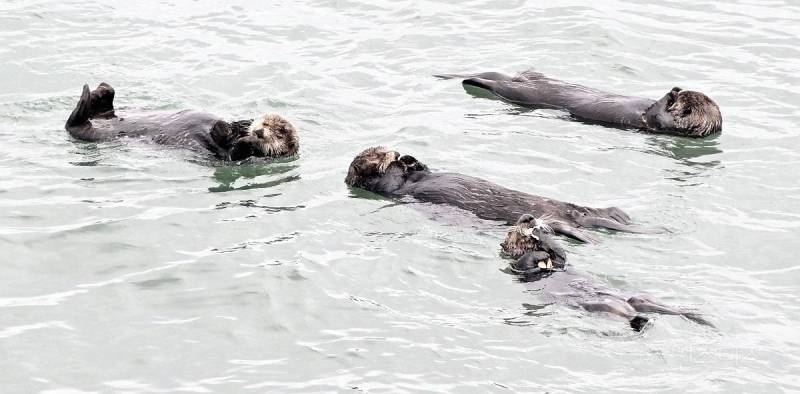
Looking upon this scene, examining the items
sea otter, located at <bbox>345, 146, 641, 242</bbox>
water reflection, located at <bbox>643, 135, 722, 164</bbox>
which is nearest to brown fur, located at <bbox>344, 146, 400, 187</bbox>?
sea otter, located at <bbox>345, 146, 641, 242</bbox>

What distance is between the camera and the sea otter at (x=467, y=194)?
28.0 ft

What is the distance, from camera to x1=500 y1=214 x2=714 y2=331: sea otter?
6855 mm

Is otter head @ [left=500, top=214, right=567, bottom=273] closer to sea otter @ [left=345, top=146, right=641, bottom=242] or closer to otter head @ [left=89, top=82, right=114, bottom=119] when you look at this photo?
sea otter @ [left=345, top=146, right=641, bottom=242]

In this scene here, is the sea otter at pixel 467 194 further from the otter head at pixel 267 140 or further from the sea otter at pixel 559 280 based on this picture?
the otter head at pixel 267 140

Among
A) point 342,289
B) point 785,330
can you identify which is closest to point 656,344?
point 785,330

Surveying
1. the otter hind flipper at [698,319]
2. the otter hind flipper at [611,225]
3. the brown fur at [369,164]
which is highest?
the brown fur at [369,164]

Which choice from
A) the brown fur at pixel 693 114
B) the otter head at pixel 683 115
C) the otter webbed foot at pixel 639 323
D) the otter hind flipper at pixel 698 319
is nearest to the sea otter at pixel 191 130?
the otter head at pixel 683 115

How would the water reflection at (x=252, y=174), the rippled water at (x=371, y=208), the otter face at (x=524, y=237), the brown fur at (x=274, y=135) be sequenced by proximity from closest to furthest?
the rippled water at (x=371, y=208), the otter face at (x=524, y=237), the water reflection at (x=252, y=174), the brown fur at (x=274, y=135)

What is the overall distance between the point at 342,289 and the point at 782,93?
7079 millimetres

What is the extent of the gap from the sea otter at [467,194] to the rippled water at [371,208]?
166 millimetres

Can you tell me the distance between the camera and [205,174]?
31.6 ft

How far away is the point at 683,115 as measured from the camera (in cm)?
1118

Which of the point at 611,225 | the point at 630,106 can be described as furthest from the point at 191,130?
the point at 630,106

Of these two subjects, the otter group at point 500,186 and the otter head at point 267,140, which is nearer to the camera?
the otter group at point 500,186
